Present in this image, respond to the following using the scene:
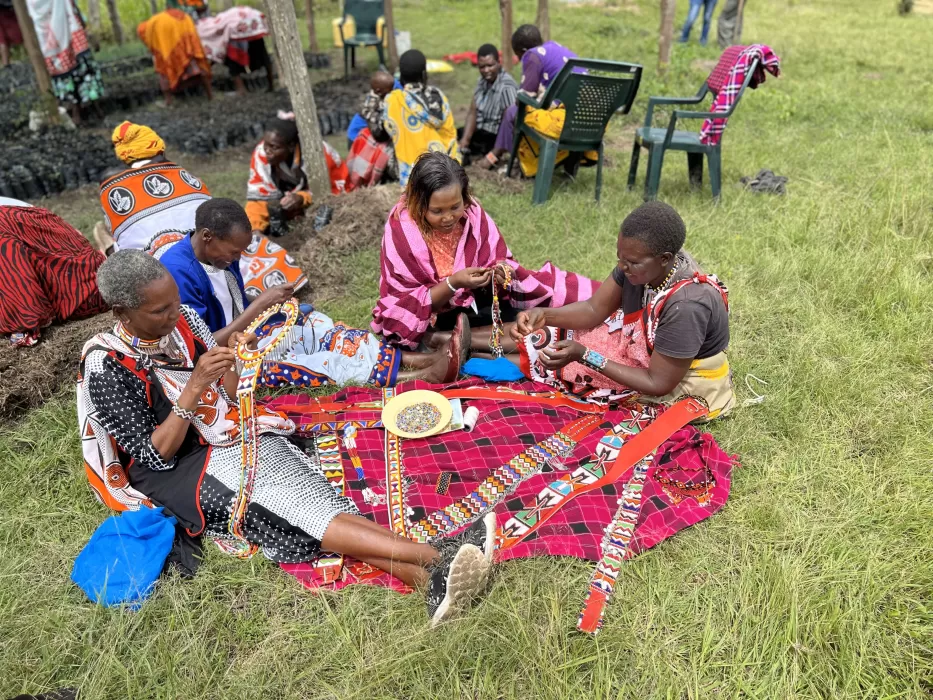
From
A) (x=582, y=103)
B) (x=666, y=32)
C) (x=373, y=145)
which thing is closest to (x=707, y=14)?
(x=666, y=32)

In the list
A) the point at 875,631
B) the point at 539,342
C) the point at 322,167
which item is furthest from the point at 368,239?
the point at 875,631

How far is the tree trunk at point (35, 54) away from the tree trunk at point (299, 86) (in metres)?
4.05

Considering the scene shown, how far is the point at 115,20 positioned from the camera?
1355cm

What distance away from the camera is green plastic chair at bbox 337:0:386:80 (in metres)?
11.3

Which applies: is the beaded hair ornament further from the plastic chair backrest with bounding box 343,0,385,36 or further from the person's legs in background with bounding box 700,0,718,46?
the person's legs in background with bounding box 700,0,718,46

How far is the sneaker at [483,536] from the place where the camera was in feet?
7.10

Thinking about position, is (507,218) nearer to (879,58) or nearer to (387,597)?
(387,597)

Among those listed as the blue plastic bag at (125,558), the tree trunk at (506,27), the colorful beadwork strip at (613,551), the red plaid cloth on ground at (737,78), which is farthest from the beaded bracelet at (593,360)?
the tree trunk at (506,27)

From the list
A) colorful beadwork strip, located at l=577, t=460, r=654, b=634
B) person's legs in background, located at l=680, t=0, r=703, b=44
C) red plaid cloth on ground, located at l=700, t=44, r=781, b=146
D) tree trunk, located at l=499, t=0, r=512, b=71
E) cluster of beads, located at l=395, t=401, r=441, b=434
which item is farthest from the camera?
→ person's legs in background, located at l=680, t=0, r=703, b=44

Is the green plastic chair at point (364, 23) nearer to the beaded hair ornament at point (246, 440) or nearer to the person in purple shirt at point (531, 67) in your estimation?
the person in purple shirt at point (531, 67)

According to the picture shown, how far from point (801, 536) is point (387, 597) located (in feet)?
5.36

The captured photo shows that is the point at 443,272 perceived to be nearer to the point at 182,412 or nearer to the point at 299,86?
the point at 182,412

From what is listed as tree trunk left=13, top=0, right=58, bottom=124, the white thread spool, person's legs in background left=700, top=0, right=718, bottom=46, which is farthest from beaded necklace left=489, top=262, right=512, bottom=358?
person's legs in background left=700, top=0, right=718, bottom=46

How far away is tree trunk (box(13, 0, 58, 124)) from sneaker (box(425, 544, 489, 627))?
8.29 meters
